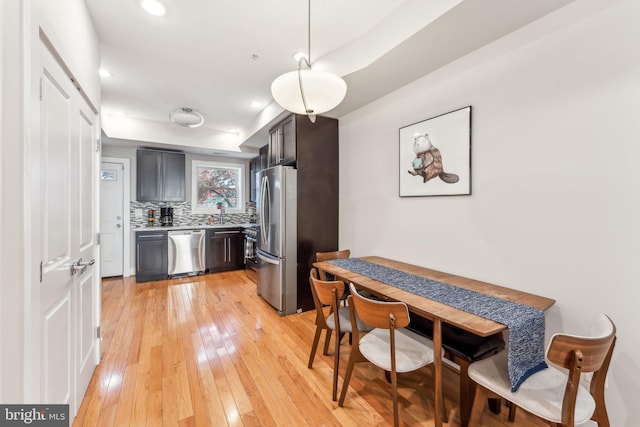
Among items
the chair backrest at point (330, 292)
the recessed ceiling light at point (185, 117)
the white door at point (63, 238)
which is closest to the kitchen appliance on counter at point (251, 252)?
the recessed ceiling light at point (185, 117)

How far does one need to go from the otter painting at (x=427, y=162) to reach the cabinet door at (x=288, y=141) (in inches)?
58.3

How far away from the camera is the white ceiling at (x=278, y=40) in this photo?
5.70ft

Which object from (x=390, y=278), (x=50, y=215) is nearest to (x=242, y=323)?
(x=390, y=278)

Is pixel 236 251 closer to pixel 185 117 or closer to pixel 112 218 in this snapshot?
pixel 112 218

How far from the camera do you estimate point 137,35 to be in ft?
7.33

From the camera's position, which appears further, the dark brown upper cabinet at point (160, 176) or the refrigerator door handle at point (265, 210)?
the dark brown upper cabinet at point (160, 176)

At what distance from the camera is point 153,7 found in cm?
191

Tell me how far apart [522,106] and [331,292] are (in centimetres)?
184

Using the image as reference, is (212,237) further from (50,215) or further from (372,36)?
(372,36)

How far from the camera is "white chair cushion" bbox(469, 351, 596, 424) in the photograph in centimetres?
115

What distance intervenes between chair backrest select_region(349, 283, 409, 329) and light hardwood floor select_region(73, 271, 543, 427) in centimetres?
69

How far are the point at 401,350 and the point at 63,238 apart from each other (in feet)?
6.88

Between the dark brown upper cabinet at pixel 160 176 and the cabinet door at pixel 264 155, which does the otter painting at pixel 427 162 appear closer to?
the cabinet door at pixel 264 155

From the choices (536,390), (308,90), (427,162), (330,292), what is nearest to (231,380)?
(330,292)
